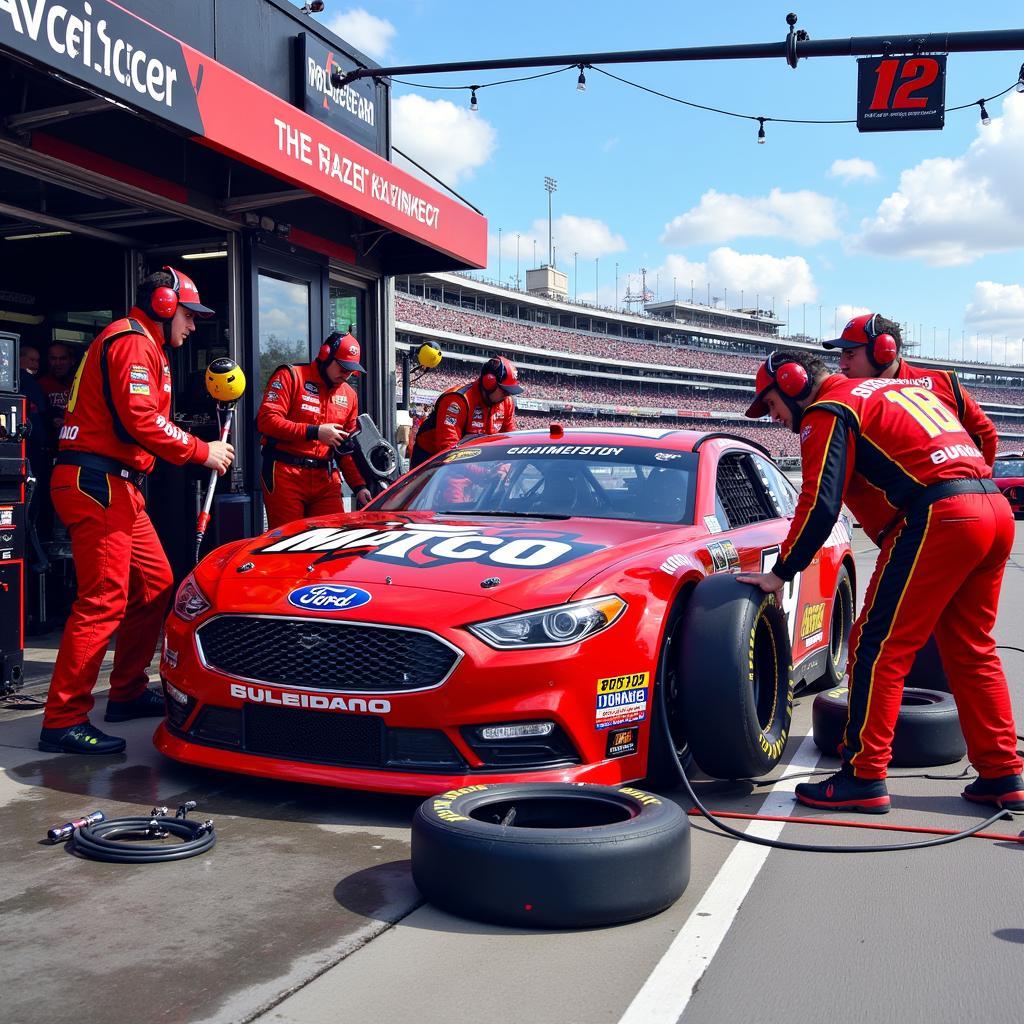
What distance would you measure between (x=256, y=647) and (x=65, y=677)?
1.27 metres

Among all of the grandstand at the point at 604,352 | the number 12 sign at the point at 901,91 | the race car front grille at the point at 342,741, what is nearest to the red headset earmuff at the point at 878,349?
the race car front grille at the point at 342,741

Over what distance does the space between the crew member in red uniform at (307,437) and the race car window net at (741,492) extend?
2.44m

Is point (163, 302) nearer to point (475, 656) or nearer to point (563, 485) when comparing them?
point (563, 485)

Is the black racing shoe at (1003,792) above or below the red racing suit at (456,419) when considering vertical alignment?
below

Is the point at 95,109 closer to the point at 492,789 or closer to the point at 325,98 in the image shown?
the point at 325,98

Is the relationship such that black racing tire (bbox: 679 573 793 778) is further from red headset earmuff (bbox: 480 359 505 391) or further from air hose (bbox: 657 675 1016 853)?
red headset earmuff (bbox: 480 359 505 391)

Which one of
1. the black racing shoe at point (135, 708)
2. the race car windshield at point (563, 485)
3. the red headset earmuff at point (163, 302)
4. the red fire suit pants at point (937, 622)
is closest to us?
the red fire suit pants at point (937, 622)

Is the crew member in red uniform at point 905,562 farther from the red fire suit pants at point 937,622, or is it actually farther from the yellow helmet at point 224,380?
the yellow helmet at point 224,380

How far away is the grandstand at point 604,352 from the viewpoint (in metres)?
73.5

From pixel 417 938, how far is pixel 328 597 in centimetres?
133

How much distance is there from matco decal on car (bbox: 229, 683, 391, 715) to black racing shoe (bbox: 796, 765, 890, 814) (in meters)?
1.63

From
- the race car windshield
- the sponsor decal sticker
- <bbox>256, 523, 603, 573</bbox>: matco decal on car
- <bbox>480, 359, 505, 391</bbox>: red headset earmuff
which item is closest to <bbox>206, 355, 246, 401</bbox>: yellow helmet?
the race car windshield

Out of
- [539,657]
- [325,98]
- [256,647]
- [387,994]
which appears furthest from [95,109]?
[387,994]

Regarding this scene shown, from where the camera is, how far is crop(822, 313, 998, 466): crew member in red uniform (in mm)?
4699
